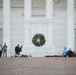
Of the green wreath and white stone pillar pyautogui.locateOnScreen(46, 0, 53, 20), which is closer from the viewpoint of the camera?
the green wreath

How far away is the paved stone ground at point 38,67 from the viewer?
28859 millimetres

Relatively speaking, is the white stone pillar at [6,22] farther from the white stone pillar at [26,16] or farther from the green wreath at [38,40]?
the green wreath at [38,40]

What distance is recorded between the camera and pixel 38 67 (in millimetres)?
30656

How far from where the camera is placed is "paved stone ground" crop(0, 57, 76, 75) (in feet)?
94.7

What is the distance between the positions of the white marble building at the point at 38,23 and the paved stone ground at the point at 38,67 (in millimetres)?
12569

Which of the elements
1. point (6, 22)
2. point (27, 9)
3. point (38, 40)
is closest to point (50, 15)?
point (27, 9)

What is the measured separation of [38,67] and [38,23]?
18.2 m

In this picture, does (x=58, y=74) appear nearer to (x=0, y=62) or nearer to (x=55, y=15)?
(x=0, y=62)

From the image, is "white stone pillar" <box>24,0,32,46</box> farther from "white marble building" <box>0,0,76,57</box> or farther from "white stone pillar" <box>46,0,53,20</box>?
"white stone pillar" <box>46,0,53,20</box>

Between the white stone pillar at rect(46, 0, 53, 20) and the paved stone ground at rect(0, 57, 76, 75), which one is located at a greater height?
the white stone pillar at rect(46, 0, 53, 20)

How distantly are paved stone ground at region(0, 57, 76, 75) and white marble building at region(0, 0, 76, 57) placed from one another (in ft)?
41.2

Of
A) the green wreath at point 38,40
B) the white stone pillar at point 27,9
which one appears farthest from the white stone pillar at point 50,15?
the green wreath at point 38,40

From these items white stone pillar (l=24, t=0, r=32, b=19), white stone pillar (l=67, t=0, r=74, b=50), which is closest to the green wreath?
white stone pillar (l=24, t=0, r=32, b=19)

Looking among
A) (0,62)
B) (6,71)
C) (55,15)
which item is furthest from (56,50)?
(6,71)
